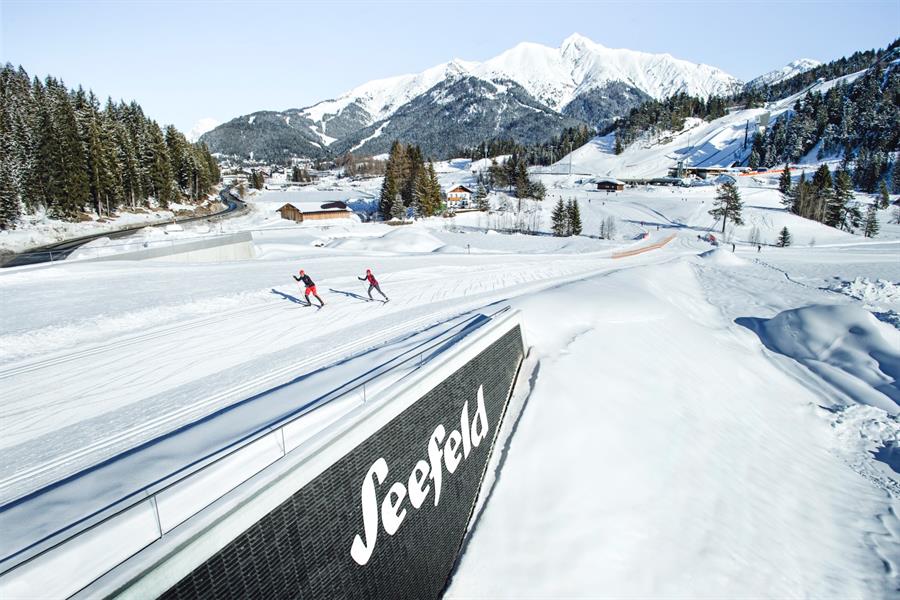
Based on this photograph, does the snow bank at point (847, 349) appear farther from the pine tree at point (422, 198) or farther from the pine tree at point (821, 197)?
the pine tree at point (821, 197)

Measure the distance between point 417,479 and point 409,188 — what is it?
234 ft

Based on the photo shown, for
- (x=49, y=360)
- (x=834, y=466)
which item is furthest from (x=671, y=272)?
(x=49, y=360)

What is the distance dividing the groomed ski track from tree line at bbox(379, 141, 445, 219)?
48.7 m

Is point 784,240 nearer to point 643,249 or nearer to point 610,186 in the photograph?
point 643,249

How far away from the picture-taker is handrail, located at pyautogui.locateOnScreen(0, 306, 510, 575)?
342 centimetres

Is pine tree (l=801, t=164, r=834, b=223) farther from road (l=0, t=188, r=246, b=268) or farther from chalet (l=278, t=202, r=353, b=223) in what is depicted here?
road (l=0, t=188, r=246, b=268)

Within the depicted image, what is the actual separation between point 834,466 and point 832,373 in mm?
6551

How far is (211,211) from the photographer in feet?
236

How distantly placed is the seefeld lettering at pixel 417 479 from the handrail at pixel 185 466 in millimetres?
1299

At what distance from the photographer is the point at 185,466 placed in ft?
17.9

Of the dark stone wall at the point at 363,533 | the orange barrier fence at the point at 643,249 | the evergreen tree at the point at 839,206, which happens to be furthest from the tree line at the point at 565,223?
the dark stone wall at the point at 363,533

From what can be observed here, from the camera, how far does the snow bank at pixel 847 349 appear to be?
16.4 m

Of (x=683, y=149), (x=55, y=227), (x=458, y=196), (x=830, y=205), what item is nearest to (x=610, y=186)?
(x=458, y=196)

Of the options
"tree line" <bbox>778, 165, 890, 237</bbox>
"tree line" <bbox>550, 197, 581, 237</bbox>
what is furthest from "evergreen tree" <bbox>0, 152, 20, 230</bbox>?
"tree line" <bbox>778, 165, 890, 237</bbox>
